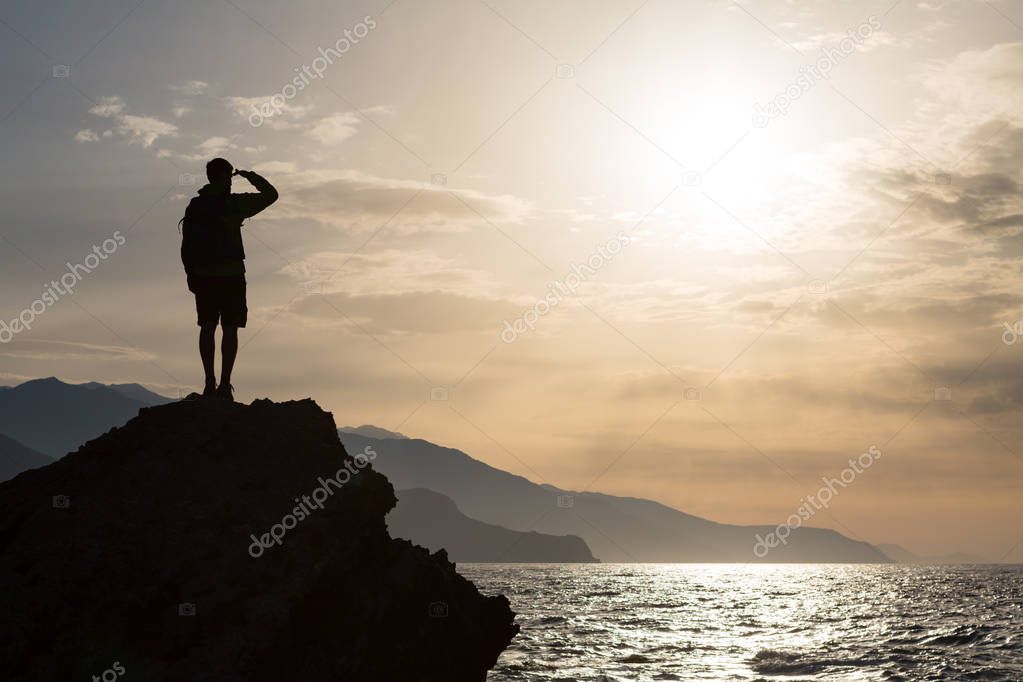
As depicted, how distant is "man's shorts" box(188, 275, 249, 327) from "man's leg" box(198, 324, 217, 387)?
3.4 inches

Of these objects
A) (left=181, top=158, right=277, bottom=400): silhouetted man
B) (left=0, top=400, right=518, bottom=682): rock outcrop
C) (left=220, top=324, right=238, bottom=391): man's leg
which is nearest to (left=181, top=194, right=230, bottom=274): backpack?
(left=181, top=158, right=277, bottom=400): silhouetted man

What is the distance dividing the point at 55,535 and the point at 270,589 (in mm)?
Answer: 2541

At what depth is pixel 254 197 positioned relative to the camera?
12.1 meters

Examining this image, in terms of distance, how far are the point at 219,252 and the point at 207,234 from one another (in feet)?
1.02

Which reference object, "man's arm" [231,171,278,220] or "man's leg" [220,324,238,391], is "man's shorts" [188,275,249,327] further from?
"man's arm" [231,171,278,220]

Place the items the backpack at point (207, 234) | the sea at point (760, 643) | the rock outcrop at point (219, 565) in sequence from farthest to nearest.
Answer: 1. the sea at point (760, 643)
2. the backpack at point (207, 234)
3. the rock outcrop at point (219, 565)

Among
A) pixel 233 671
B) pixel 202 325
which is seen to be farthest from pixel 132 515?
pixel 202 325

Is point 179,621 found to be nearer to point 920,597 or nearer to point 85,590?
point 85,590

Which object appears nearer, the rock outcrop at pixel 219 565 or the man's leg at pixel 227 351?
the rock outcrop at pixel 219 565

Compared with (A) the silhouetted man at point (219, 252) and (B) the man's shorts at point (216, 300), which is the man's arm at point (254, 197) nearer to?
(A) the silhouetted man at point (219, 252)

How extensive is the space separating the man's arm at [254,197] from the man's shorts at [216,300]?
956mm

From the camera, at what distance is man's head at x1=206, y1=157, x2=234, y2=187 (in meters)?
12.1

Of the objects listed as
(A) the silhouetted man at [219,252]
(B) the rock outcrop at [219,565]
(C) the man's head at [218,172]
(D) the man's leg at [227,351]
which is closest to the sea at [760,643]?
(B) the rock outcrop at [219,565]

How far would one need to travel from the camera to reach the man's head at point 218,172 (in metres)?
12.1
